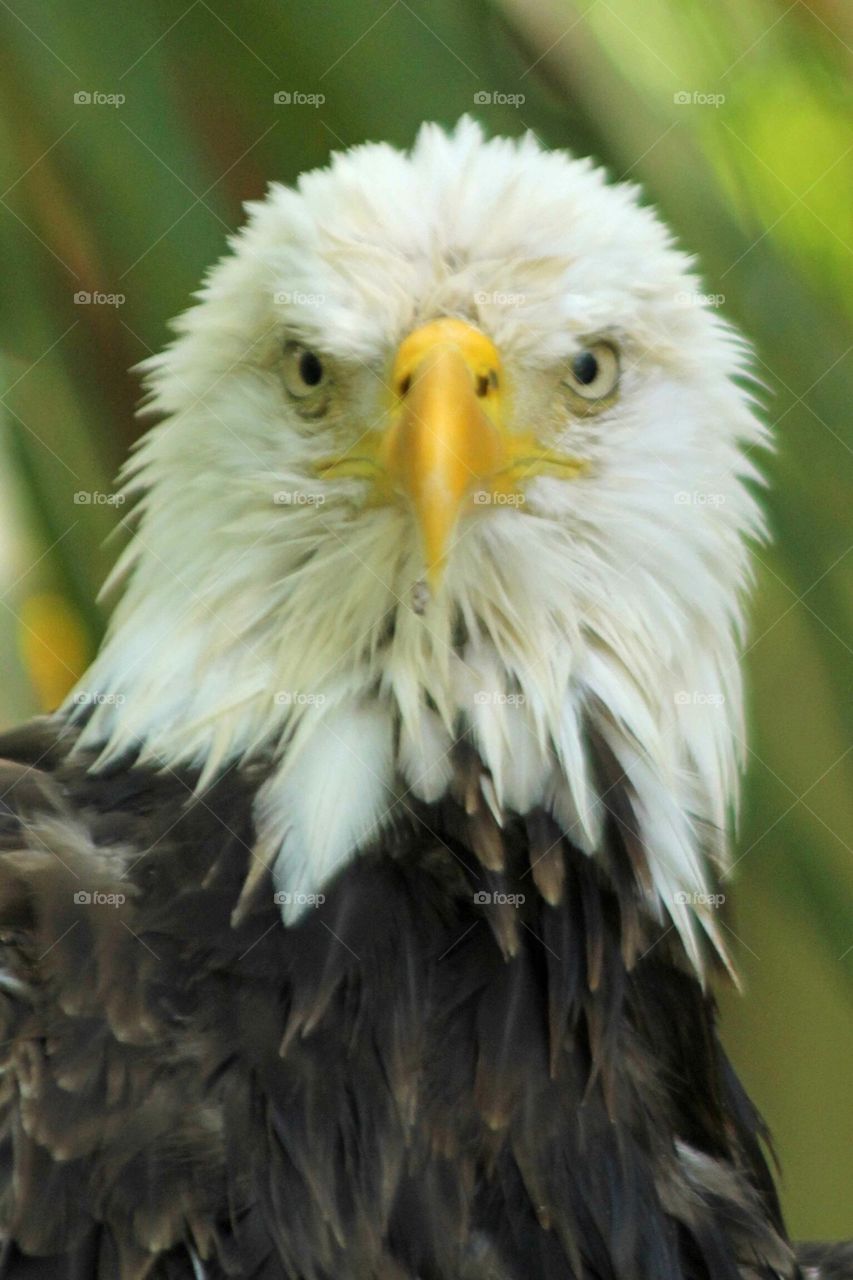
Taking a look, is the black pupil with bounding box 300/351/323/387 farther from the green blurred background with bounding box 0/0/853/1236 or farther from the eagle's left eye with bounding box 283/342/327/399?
the green blurred background with bounding box 0/0/853/1236

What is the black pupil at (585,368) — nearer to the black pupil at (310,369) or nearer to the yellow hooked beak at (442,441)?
the yellow hooked beak at (442,441)

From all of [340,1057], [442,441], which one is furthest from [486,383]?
[340,1057]

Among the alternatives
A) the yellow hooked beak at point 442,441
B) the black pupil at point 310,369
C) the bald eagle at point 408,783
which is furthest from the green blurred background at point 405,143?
the yellow hooked beak at point 442,441

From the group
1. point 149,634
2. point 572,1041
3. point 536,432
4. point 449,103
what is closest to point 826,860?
point 572,1041

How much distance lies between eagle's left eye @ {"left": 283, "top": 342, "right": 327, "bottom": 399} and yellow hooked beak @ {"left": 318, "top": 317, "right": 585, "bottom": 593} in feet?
0.27

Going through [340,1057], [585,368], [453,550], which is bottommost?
[340,1057]

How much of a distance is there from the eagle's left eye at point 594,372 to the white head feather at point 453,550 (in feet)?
0.06

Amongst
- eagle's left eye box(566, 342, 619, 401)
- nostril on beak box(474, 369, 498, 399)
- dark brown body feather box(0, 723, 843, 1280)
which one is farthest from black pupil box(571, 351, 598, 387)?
dark brown body feather box(0, 723, 843, 1280)

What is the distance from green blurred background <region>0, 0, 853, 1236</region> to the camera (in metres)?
1.56

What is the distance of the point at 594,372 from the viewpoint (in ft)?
5.52

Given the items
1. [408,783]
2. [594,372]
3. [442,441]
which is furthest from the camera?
[594,372]

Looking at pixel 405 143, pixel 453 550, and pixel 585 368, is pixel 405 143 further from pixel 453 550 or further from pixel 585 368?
pixel 453 550

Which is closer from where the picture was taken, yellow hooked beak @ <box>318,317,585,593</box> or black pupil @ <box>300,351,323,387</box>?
yellow hooked beak @ <box>318,317,585,593</box>

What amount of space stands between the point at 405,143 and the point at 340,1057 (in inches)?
37.7
